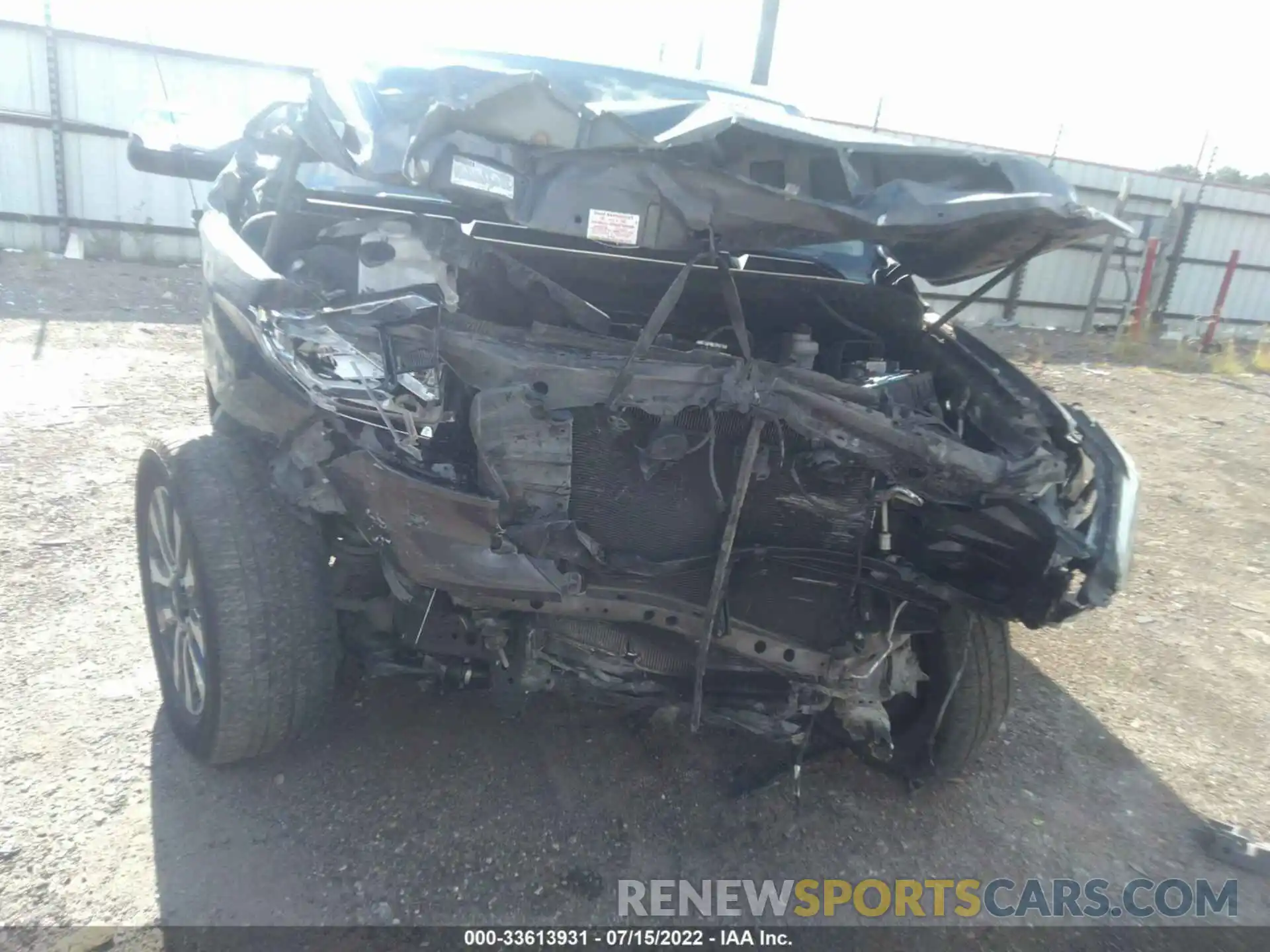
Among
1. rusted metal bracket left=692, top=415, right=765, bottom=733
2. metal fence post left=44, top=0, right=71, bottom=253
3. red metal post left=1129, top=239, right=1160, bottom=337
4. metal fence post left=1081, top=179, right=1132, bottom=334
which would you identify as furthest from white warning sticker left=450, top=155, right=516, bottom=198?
metal fence post left=1081, top=179, right=1132, bottom=334

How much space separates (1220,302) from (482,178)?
14.0 metres

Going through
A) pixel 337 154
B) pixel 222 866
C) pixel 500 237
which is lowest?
pixel 222 866

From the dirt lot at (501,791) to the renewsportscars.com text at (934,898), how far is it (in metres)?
0.04

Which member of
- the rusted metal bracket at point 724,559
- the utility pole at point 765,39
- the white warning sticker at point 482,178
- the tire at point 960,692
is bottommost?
the tire at point 960,692

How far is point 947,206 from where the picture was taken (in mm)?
2096

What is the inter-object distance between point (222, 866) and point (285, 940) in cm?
31

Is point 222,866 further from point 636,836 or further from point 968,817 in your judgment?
point 968,817

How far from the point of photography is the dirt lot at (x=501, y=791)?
2.23 m

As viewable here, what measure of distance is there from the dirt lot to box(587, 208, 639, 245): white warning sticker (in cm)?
160

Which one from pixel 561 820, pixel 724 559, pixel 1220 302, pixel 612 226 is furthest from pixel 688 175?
pixel 1220 302

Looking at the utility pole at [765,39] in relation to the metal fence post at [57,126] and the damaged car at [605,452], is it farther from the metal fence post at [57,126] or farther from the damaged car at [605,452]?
the metal fence post at [57,126]

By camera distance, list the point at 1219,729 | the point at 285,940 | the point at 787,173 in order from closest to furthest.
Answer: the point at 285,940 < the point at 787,173 < the point at 1219,729

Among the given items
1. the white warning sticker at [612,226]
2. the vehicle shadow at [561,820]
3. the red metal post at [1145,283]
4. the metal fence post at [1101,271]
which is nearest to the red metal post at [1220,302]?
the red metal post at [1145,283]

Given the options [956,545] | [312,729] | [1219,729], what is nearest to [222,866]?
[312,729]
